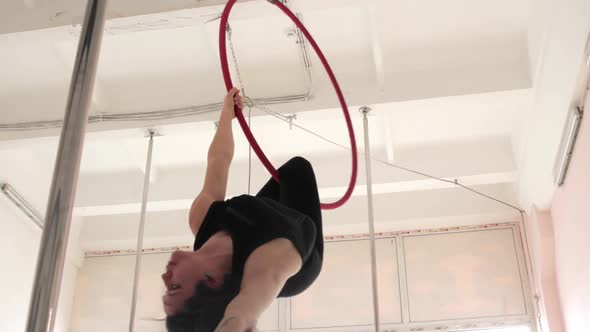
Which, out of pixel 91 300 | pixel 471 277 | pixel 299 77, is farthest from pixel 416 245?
pixel 91 300

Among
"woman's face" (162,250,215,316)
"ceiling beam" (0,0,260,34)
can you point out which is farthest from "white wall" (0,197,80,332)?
"woman's face" (162,250,215,316)

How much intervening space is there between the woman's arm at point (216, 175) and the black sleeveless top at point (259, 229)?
0.15 metres

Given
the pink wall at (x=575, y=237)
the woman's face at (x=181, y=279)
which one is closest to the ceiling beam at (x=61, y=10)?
the pink wall at (x=575, y=237)

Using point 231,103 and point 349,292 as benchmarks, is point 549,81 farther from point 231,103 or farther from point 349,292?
point 349,292

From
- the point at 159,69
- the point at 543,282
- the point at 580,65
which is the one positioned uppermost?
Result: the point at 159,69

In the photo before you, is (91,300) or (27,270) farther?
(91,300)

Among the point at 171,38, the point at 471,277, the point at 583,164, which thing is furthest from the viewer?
the point at 471,277

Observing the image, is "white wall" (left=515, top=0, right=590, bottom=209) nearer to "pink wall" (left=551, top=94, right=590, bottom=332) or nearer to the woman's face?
"pink wall" (left=551, top=94, right=590, bottom=332)

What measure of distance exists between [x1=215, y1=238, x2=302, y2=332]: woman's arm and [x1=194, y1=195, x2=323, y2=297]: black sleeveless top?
0.03m

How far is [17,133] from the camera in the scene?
488 cm

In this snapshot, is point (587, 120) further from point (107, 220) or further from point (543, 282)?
point (107, 220)

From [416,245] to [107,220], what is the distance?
307 centimetres

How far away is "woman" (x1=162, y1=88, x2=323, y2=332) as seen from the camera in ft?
5.11

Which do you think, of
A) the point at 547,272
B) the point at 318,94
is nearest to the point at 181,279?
the point at 318,94
